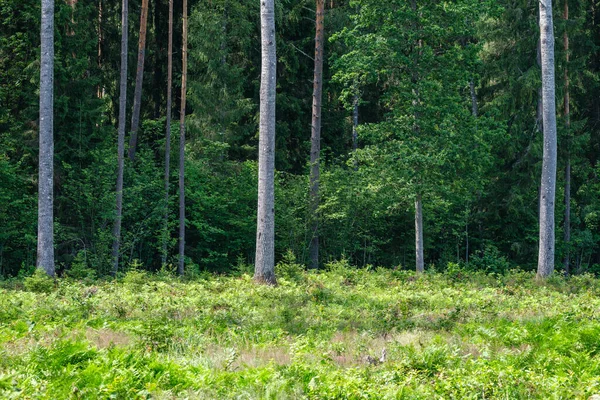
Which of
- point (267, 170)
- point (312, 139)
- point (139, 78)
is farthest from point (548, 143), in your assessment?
point (139, 78)

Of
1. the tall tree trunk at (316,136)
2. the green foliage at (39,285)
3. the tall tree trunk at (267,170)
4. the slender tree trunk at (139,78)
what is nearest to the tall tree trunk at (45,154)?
the green foliage at (39,285)

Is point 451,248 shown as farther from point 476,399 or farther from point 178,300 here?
point 476,399

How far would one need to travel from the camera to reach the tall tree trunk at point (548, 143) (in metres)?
20.7

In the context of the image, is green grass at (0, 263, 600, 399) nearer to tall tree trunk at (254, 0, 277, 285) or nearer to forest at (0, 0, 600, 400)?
forest at (0, 0, 600, 400)

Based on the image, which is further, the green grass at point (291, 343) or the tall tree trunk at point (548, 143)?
the tall tree trunk at point (548, 143)

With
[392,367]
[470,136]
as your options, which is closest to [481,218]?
[470,136]

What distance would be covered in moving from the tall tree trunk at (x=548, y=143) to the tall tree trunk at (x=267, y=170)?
27.5 ft

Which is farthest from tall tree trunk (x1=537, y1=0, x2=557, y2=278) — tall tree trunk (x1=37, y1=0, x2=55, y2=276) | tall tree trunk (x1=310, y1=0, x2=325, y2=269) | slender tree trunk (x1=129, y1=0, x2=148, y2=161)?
slender tree trunk (x1=129, y1=0, x2=148, y2=161)

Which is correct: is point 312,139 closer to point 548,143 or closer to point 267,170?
point 548,143

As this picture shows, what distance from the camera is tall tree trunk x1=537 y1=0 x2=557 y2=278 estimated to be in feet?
67.8

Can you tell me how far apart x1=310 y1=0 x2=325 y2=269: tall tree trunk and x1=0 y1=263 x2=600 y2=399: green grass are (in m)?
12.2

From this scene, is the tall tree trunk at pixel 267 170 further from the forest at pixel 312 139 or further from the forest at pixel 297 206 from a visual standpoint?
Answer: the forest at pixel 312 139

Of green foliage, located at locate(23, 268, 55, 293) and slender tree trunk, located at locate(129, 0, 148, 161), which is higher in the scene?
slender tree trunk, located at locate(129, 0, 148, 161)

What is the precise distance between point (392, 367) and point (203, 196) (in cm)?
2355
